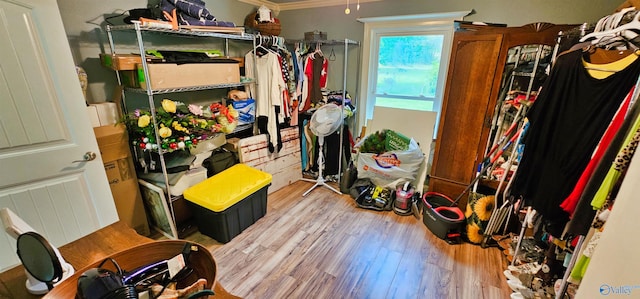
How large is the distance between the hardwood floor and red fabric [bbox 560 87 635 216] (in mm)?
845

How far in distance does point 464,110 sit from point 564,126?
37.2 inches

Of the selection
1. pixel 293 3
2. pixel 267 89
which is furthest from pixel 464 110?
pixel 293 3

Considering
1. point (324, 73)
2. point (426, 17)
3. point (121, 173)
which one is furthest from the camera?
point (324, 73)

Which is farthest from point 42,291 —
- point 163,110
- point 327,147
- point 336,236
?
point 327,147

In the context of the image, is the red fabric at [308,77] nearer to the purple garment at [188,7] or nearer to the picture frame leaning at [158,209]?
the purple garment at [188,7]

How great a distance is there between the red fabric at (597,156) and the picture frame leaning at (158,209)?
2.58 m

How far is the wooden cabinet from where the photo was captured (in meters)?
1.99

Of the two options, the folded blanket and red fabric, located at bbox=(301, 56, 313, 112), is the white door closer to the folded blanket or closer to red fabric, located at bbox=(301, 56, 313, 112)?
the folded blanket

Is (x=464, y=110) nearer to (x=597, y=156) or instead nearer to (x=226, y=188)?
(x=597, y=156)

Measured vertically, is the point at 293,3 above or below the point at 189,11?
above

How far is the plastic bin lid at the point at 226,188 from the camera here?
2070mm

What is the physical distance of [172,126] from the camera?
2014 mm

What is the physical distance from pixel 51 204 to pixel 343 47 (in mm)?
3014

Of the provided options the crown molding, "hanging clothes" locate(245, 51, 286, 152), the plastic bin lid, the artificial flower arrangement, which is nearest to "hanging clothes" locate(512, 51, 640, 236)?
the crown molding
